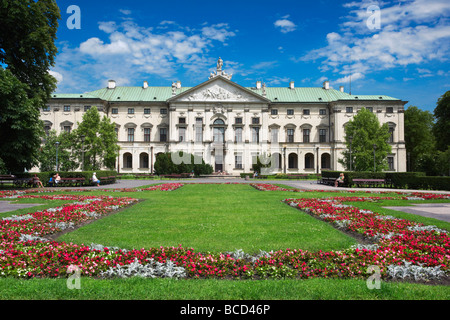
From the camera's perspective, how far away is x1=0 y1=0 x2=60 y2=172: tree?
23.8 meters

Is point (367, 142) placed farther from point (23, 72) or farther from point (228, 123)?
point (23, 72)

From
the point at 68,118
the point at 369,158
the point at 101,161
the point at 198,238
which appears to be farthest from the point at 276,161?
the point at 198,238

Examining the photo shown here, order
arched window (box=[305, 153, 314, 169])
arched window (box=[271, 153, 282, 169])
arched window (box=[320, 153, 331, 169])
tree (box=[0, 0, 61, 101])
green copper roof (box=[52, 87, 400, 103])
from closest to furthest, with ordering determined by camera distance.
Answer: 1. tree (box=[0, 0, 61, 101])
2. arched window (box=[271, 153, 282, 169])
3. green copper roof (box=[52, 87, 400, 103])
4. arched window (box=[320, 153, 331, 169])
5. arched window (box=[305, 153, 314, 169])

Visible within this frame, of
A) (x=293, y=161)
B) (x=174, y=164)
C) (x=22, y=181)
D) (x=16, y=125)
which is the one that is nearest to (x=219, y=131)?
(x=174, y=164)

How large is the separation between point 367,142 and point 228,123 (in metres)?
25.9

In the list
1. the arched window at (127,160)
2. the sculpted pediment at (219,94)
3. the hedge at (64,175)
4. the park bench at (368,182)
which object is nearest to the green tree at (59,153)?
the hedge at (64,175)

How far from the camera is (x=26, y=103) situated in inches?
954

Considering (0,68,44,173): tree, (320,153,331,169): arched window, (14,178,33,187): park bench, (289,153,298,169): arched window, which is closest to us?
(0,68,44,173): tree

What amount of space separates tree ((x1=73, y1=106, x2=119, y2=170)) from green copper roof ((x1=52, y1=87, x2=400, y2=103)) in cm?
1591

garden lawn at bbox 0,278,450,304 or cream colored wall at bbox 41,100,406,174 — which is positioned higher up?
cream colored wall at bbox 41,100,406,174

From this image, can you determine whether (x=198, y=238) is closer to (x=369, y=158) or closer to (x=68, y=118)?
(x=369, y=158)

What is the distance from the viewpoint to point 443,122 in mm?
52062

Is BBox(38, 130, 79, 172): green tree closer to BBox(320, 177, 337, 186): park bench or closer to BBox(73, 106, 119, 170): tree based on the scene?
BBox(73, 106, 119, 170): tree

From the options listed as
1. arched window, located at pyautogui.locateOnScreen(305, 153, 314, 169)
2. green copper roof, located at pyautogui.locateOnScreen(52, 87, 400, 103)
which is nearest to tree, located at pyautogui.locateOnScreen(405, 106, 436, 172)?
green copper roof, located at pyautogui.locateOnScreen(52, 87, 400, 103)
